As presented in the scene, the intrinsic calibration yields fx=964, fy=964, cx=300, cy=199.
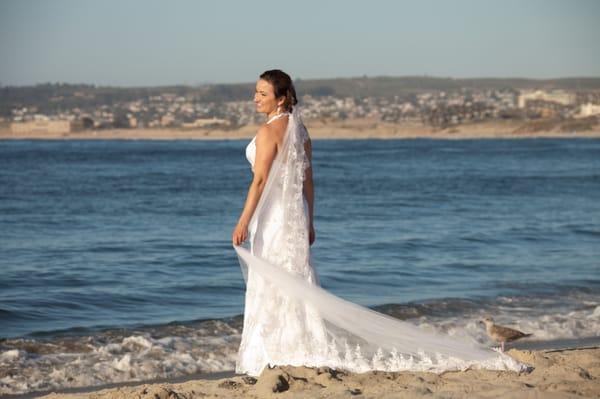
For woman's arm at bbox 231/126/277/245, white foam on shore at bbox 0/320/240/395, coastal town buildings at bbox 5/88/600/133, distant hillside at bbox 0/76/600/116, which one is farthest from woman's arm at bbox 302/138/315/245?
distant hillside at bbox 0/76/600/116

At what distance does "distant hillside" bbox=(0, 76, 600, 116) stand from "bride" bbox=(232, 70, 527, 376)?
16252 centimetres

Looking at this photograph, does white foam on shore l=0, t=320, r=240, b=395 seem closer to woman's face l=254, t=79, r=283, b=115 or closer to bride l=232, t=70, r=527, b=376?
bride l=232, t=70, r=527, b=376

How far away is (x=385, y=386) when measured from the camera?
16.9ft

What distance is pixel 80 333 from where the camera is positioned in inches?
332

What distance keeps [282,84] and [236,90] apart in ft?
565

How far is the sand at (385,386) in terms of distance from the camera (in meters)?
4.96

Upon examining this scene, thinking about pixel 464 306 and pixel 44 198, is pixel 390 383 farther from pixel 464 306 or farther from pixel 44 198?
pixel 44 198

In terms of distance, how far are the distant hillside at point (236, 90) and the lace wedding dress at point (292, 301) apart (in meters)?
163

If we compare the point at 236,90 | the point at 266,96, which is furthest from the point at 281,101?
the point at 236,90

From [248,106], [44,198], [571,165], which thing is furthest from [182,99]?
[44,198]

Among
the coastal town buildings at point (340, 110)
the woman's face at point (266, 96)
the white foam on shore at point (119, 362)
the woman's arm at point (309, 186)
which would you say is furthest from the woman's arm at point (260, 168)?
the coastal town buildings at point (340, 110)

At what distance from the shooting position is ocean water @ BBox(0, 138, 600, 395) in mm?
7847

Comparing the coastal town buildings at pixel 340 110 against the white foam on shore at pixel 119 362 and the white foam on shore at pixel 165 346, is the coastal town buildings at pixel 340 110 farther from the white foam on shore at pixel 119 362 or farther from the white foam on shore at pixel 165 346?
the white foam on shore at pixel 119 362

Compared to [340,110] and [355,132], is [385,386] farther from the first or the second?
[340,110]
